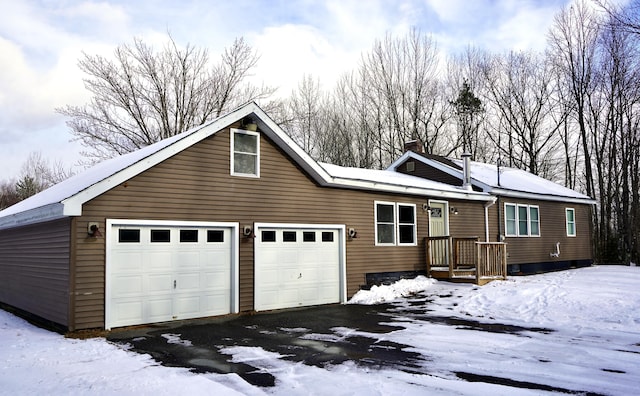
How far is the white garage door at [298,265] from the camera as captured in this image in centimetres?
1143

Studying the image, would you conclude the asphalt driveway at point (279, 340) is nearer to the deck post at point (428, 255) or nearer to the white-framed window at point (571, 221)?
the deck post at point (428, 255)

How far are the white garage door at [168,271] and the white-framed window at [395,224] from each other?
4828 millimetres

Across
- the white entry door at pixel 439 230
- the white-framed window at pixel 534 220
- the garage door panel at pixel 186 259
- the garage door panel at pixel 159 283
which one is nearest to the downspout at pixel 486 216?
the white entry door at pixel 439 230

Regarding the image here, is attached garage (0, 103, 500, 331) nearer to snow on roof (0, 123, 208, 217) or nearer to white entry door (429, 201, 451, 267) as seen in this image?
snow on roof (0, 123, 208, 217)

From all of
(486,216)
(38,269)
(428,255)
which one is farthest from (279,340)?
(486,216)

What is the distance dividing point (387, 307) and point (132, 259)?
19.5 feet

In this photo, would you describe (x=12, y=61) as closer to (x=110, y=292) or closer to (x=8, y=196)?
(x=110, y=292)

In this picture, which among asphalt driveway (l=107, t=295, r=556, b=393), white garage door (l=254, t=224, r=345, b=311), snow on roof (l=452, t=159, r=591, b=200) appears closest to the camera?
asphalt driveway (l=107, t=295, r=556, b=393)

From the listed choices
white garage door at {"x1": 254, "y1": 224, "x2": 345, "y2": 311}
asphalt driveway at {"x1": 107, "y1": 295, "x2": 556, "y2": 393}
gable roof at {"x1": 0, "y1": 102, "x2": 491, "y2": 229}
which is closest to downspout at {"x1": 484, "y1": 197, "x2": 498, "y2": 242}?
gable roof at {"x1": 0, "y1": 102, "x2": 491, "y2": 229}

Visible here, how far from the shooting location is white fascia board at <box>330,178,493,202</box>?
42.6ft

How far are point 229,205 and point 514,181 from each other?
43.9 ft

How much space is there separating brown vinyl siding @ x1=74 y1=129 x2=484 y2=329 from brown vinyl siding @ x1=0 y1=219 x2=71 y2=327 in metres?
0.48

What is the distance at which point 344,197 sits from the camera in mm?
13258

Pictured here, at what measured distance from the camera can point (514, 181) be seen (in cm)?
1981
